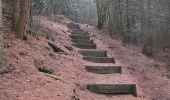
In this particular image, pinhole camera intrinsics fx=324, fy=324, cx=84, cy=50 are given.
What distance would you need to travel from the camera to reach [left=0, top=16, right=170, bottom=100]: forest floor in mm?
8430

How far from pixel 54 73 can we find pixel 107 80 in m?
2.25

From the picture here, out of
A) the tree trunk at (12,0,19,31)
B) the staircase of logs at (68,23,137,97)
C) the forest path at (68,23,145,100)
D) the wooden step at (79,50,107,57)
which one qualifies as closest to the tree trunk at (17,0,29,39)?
the tree trunk at (12,0,19,31)

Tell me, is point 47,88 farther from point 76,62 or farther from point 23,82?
point 76,62

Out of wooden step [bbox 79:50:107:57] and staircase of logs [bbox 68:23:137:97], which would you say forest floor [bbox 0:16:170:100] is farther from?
wooden step [bbox 79:50:107:57]

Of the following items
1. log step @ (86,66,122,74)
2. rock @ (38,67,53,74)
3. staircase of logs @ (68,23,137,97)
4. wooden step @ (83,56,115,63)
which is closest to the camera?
rock @ (38,67,53,74)

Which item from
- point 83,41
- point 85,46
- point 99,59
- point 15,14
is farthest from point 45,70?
point 83,41

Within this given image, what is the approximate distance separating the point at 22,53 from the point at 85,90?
245cm

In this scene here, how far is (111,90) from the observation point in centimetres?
1141

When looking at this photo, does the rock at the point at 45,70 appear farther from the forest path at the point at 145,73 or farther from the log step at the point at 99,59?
the log step at the point at 99,59

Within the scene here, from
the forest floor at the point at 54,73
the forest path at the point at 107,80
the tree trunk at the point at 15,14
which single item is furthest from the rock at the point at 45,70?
the tree trunk at the point at 15,14

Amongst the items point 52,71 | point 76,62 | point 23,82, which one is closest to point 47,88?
point 23,82

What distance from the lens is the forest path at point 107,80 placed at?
11234 mm

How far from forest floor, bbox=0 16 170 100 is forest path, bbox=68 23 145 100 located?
0.15 meters

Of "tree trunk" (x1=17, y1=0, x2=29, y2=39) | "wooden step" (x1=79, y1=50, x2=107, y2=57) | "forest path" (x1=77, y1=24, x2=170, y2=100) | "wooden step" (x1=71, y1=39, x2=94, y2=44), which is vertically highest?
"tree trunk" (x1=17, y1=0, x2=29, y2=39)
